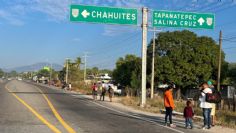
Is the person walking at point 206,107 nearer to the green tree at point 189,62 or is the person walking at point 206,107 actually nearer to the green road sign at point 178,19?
the green road sign at point 178,19

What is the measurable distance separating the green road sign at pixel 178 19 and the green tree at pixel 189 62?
1302 inches

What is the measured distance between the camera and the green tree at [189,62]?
63375 millimetres

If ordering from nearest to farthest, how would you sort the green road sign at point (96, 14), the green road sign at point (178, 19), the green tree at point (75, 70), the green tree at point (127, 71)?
the green road sign at point (96, 14)
the green road sign at point (178, 19)
the green tree at point (127, 71)
the green tree at point (75, 70)

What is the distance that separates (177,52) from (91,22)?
37632 millimetres

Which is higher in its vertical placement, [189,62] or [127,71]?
[189,62]

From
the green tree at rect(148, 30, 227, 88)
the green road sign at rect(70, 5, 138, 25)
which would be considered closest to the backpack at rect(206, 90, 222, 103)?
the green road sign at rect(70, 5, 138, 25)

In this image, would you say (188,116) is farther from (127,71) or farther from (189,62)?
(127,71)

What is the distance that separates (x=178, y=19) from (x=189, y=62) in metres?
35.3

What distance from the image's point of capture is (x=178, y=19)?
30062mm

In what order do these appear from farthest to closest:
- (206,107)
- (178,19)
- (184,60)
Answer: (184,60)
(178,19)
(206,107)

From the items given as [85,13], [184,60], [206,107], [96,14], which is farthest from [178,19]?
[184,60]

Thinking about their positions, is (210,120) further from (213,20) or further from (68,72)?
(68,72)

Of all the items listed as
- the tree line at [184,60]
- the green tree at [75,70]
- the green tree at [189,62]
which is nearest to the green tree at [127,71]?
the tree line at [184,60]

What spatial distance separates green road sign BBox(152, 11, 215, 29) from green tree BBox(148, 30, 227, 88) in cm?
3308
